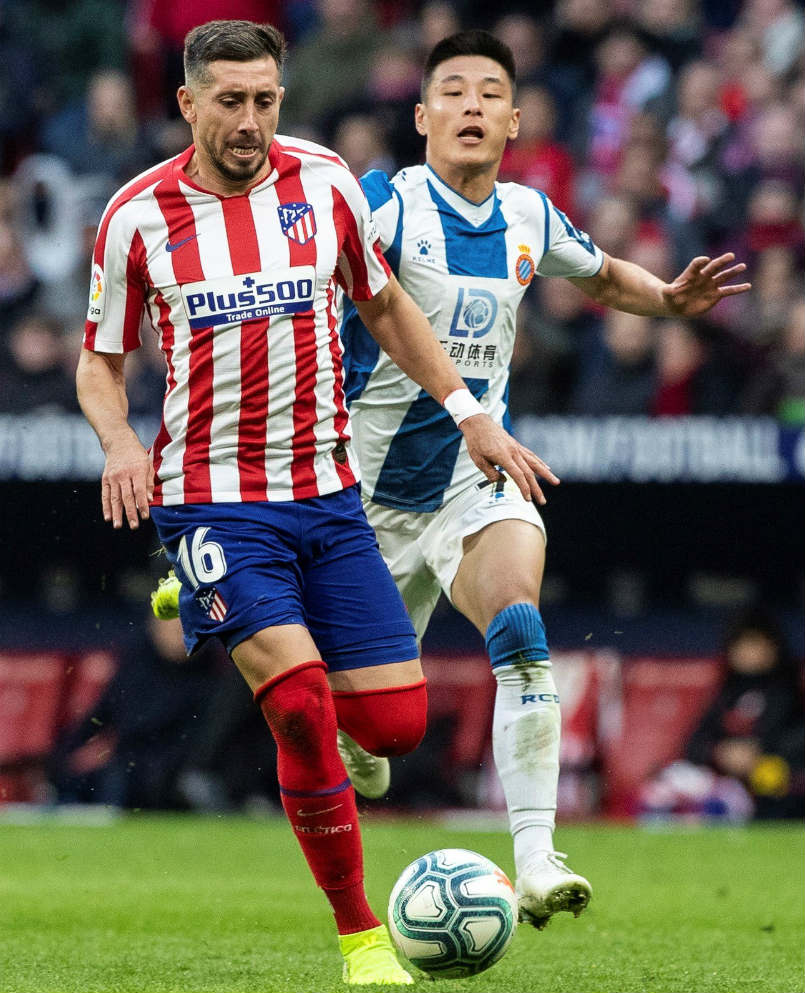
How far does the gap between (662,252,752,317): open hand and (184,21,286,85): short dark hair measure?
1.71m

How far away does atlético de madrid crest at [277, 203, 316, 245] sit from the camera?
5172mm

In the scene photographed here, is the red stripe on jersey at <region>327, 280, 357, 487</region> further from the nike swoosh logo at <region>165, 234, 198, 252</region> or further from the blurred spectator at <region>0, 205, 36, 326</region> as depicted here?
the blurred spectator at <region>0, 205, 36, 326</region>

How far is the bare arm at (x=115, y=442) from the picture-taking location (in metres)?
4.91

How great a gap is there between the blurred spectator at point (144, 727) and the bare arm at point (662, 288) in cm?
564

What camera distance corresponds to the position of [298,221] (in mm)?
5195

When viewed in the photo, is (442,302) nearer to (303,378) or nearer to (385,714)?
(303,378)

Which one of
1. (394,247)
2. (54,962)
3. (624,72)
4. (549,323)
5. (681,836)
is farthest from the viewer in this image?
(624,72)

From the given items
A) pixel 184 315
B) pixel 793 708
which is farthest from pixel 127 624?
pixel 184 315

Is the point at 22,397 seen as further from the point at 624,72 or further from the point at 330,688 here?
the point at 330,688

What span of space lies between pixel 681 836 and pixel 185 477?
6.23 m

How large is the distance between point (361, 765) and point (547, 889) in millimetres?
1724

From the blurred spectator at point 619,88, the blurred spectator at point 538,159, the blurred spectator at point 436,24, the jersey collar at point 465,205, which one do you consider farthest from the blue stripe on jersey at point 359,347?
the blurred spectator at point 436,24

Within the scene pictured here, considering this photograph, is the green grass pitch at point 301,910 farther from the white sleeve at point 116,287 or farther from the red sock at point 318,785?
the white sleeve at point 116,287

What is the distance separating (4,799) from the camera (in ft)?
39.2
